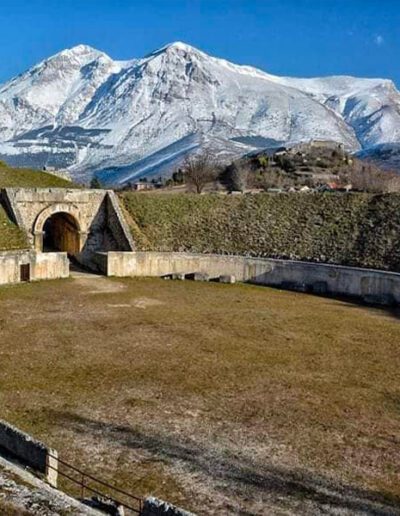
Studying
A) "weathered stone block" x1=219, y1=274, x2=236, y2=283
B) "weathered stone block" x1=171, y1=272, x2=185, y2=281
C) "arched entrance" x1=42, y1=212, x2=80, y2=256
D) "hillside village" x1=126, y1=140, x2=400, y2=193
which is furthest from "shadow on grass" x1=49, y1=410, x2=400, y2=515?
"hillside village" x1=126, y1=140, x2=400, y2=193

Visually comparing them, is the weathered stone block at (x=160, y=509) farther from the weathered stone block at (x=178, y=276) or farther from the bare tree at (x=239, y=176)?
the bare tree at (x=239, y=176)

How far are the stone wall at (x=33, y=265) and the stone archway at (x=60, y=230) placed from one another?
425cm

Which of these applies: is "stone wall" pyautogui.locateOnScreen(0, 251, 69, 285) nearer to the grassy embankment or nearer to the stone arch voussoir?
the grassy embankment

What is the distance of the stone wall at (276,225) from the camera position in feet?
104

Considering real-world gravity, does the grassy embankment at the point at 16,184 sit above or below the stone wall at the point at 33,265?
above

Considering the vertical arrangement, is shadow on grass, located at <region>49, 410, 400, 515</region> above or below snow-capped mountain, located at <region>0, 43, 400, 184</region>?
below

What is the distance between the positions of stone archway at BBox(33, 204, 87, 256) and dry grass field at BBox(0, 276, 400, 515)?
9926mm

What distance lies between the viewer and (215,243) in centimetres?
3422

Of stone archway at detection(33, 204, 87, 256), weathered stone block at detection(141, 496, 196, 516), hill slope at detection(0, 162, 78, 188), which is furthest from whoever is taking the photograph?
hill slope at detection(0, 162, 78, 188)

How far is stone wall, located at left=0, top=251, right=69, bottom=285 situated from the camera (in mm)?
27656

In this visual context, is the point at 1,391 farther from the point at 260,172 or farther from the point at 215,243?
the point at 260,172

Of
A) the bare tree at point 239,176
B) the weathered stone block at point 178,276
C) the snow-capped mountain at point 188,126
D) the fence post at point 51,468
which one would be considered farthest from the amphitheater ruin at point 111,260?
the snow-capped mountain at point 188,126

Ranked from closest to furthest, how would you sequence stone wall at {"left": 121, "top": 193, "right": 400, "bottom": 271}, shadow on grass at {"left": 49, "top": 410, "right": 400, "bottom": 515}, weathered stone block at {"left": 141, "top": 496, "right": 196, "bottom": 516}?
weathered stone block at {"left": 141, "top": 496, "right": 196, "bottom": 516} → shadow on grass at {"left": 49, "top": 410, "right": 400, "bottom": 515} → stone wall at {"left": 121, "top": 193, "right": 400, "bottom": 271}

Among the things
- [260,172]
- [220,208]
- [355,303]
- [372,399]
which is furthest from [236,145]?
[372,399]
